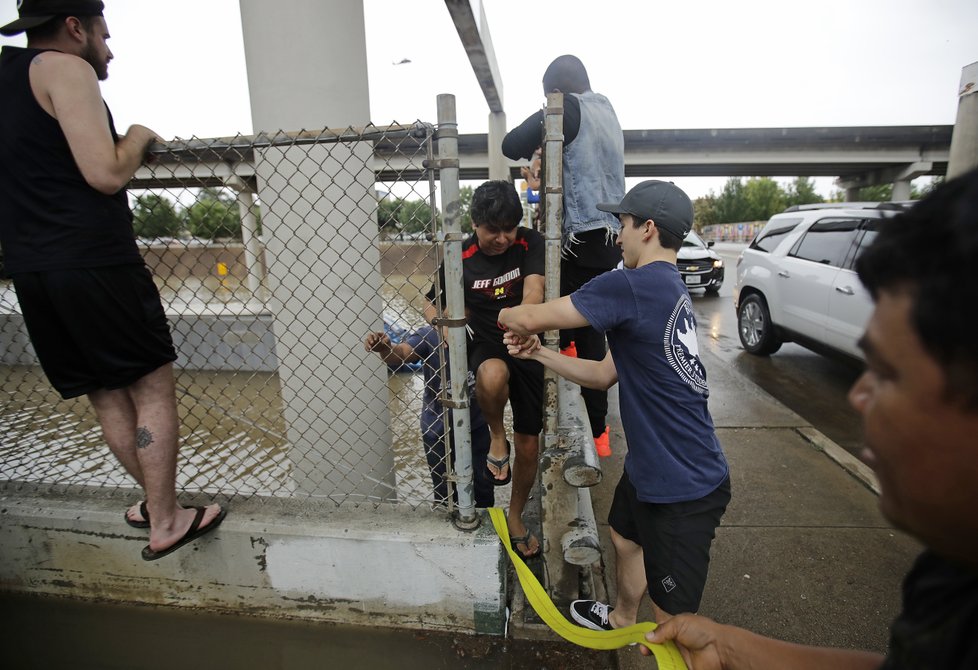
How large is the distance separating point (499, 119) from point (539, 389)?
15.1 m

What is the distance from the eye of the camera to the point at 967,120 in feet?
37.7

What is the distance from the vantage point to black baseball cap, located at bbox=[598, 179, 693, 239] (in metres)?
2.02

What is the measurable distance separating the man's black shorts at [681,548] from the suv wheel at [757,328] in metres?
6.05

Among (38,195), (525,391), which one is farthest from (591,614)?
(38,195)

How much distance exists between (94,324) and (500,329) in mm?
1921

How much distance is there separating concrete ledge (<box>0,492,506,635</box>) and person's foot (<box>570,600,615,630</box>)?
357mm

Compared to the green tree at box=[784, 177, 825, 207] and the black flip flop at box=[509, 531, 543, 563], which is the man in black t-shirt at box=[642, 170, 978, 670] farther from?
the green tree at box=[784, 177, 825, 207]

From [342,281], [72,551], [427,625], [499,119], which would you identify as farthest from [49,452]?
[499,119]

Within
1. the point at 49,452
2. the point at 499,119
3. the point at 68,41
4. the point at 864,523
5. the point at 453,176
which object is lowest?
the point at 49,452

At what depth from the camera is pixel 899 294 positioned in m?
0.67

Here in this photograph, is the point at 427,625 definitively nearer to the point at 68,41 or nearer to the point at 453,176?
the point at 453,176

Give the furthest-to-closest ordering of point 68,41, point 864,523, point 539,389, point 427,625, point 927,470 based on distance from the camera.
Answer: point 864,523, point 539,389, point 427,625, point 68,41, point 927,470

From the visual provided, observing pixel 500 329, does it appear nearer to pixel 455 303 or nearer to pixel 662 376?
pixel 455 303

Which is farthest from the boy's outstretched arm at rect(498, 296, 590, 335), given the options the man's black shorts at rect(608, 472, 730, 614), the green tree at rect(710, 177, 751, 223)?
the green tree at rect(710, 177, 751, 223)
